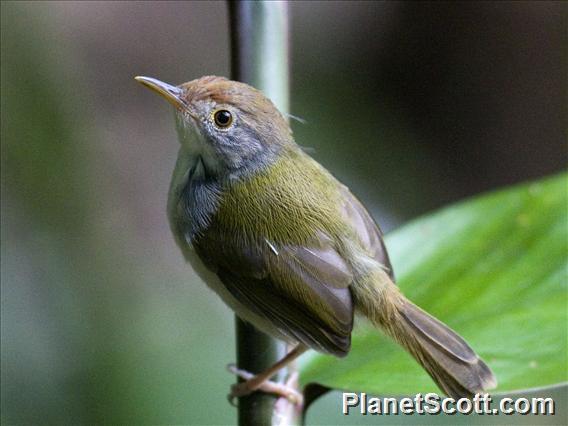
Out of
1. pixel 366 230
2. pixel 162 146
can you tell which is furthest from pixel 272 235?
pixel 162 146

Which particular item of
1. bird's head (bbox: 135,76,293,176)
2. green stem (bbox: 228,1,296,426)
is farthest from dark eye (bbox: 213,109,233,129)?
green stem (bbox: 228,1,296,426)

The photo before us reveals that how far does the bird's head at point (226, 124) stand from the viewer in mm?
1647

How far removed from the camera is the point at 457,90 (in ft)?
13.2

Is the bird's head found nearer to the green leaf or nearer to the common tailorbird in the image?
the common tailorbird

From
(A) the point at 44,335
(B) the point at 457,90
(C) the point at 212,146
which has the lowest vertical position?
(A) the point at 44,335

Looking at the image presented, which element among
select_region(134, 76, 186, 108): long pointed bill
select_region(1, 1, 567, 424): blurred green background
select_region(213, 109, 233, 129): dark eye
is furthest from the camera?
select_region(1, 1, 567, 424): blurred green background

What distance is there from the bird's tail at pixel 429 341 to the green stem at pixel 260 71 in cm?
22

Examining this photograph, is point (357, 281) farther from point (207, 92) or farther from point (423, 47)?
point (423, 47)

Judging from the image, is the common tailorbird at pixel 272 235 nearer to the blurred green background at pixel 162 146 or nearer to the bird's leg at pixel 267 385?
the bird's leg at pixel 267 385

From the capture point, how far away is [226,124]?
5.67 feet

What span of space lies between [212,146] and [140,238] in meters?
1.49

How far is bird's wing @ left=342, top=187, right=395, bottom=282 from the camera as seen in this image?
1783mm

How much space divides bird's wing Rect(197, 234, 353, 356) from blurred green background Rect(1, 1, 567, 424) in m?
0.47

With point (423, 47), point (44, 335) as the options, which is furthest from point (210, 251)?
point (423, 47)
